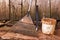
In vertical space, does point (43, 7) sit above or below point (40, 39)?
above

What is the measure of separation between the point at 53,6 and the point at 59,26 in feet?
0.84

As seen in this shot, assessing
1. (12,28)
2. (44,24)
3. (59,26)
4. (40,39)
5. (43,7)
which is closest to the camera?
(40,39)

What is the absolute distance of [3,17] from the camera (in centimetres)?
181

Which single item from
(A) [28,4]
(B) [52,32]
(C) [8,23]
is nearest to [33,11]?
(A) [28,4]

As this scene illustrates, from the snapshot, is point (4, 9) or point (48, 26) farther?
point (4, 9)

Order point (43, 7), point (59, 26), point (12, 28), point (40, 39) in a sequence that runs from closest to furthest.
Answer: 1. point (40, 39)
2. point (12, 28)
3. point (59, 26)
4. point (43, 7)

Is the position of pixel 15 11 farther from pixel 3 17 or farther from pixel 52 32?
pixel 52 32

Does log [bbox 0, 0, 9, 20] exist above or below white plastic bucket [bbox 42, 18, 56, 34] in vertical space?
above

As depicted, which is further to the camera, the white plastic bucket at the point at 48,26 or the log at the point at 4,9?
the log at the point at 4,9

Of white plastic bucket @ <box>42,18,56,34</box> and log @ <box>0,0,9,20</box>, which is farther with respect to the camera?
log @ <box>0,0,9,20</box>

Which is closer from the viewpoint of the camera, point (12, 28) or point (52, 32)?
point (52, 32)

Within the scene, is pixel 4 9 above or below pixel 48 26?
above

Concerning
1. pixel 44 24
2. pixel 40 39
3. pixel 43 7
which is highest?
pixel 43 7

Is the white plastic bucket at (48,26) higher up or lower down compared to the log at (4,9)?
lower down
